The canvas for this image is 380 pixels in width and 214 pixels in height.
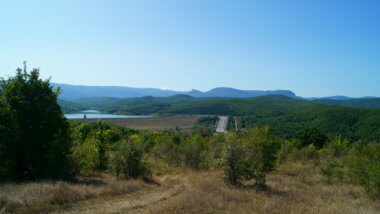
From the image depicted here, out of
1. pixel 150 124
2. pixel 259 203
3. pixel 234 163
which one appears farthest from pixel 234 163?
pixel 150 124

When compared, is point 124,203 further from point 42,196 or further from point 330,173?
point 330,173

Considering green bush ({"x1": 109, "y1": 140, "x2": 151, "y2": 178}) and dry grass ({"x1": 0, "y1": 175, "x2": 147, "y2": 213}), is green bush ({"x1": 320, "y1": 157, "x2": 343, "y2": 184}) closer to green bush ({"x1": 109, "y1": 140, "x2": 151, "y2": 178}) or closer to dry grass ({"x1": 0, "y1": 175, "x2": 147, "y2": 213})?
green bush ({"x1": 109, "y1": 140, "x2": 151, "y2": 178})

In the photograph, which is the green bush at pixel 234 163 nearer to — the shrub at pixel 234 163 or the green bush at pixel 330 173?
the shrub at pixel 234 163

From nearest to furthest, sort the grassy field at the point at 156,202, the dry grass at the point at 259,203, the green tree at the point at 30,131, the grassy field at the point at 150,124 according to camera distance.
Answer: the grassy field at the point at 156,202 < the dry grass at the point at 259,203 < the green tree at the point at 30,131 < the grassy field at the point at 150,124

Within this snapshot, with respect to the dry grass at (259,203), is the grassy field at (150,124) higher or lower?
lower

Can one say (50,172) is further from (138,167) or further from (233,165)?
(233,165)

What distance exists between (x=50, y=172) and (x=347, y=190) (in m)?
18.2

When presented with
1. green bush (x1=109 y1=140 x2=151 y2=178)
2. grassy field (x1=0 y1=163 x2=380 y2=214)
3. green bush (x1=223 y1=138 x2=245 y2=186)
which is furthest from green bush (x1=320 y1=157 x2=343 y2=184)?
green bush (x1=109 y1=140 x2=151 y2=178)

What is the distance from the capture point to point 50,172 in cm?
1398

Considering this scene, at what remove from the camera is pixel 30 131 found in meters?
13.7

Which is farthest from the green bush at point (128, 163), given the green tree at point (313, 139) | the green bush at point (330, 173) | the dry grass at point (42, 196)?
the green tree at point (313, 139)

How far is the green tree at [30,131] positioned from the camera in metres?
13.1

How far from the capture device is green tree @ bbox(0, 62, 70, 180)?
13.1m

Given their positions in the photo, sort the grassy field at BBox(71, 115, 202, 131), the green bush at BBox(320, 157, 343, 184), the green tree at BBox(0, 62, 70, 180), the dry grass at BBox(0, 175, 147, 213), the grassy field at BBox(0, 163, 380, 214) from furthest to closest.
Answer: the grassy field at BBox(71, 115, 202, 131), the green bush at BBox(320, 157, 343, 184), the green tree at BBox(0, 62, 70, 180), the grassy field at BBox(0, 163, 380, 214), the dry grass at BBox(0, 175, 147, 213)
